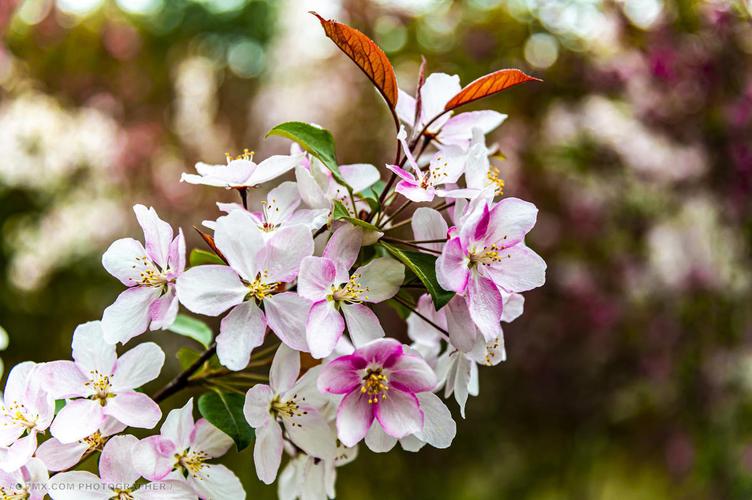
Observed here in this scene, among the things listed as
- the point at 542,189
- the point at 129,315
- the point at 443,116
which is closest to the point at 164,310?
the point at 129,315

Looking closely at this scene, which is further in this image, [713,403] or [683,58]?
[713,403]

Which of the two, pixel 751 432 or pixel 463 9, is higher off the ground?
pixel 463 9

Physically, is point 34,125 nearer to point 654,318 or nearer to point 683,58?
point 683,58

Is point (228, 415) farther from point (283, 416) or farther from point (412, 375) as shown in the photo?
point (412, 375)

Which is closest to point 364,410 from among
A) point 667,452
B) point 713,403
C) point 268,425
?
point 268,425

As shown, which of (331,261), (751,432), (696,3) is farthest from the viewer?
(751,432)

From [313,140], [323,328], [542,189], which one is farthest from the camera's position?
[542,189]

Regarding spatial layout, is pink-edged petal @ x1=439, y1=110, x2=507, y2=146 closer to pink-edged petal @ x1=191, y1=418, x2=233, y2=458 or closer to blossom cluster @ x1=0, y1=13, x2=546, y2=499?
blossom cluster @ x1=0, y1=13, x2=546, y2=499
